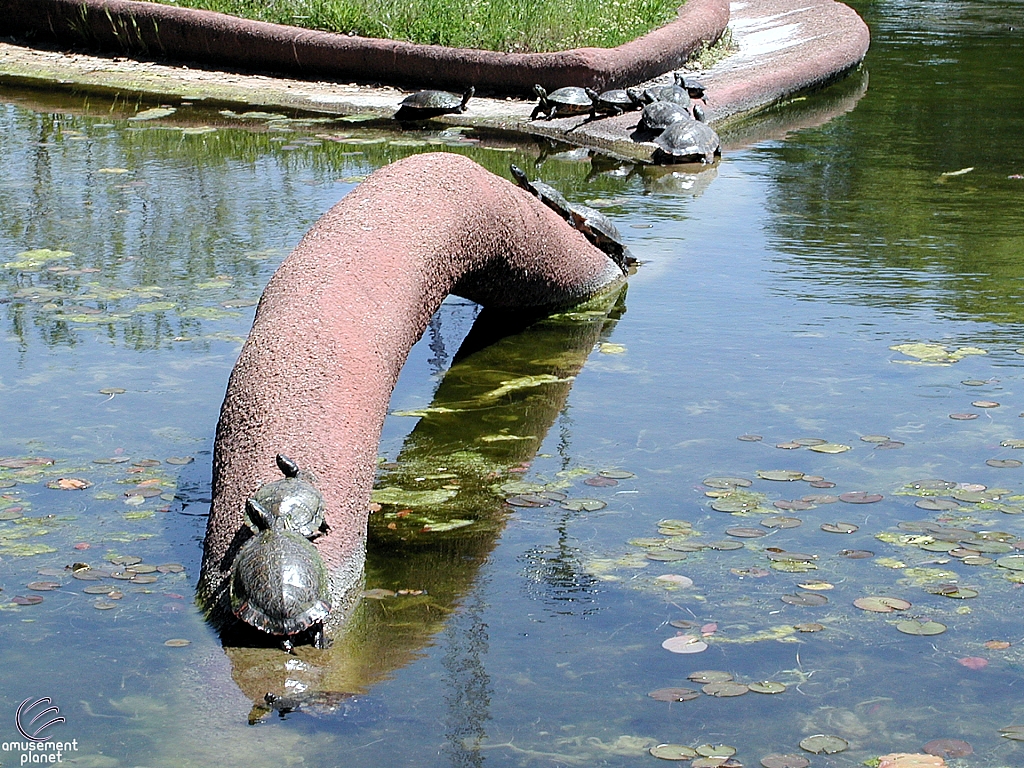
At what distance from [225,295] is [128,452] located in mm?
2036

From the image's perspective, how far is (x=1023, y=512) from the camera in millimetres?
4484

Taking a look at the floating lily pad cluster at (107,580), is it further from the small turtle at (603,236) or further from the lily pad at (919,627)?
the small turtle at (603,236)

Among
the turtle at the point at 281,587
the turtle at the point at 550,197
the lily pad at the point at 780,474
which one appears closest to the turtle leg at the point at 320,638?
the turtle at the point at 281,587

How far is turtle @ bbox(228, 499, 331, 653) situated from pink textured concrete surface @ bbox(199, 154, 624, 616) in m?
0.17

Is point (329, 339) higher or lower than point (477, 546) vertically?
higher

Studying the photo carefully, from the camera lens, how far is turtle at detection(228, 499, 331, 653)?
361cm

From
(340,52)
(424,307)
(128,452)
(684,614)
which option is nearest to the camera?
(684,614)

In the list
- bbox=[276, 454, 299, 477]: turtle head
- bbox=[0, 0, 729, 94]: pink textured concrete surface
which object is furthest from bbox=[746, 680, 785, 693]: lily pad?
bbox=[0, 0, 729, 94]: pink textured concrete surface

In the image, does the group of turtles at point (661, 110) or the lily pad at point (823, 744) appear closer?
the lily pad at point (823, 744)

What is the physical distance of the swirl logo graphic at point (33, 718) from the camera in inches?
130

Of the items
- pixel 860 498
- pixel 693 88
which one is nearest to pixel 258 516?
pixel 860 498

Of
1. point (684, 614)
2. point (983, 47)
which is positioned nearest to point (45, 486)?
point (684, 614)

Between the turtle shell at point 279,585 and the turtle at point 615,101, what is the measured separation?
339 inches

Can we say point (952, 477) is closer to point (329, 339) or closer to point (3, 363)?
point (329, 339)
